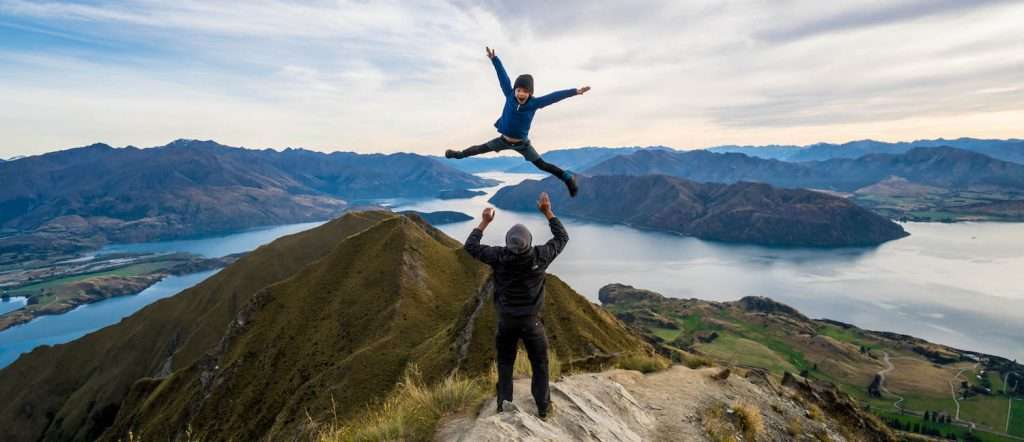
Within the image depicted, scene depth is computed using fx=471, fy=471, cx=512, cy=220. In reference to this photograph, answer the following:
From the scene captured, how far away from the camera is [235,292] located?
117438 mm

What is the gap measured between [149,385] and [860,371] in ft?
664

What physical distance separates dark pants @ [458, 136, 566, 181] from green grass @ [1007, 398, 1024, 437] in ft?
619

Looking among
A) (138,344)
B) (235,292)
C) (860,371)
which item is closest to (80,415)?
(138,344)

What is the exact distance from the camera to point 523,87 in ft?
36.7

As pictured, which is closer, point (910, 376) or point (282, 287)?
point (282, 287)

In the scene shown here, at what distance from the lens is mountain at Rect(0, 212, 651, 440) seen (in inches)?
2215

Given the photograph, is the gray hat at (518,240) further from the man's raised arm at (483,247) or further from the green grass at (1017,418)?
the green grass at (1017,418)

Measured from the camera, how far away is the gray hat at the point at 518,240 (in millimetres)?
9094

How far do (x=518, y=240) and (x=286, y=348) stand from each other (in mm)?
75078

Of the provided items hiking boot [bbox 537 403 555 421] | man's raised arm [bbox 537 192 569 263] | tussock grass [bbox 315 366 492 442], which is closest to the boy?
man's raised arm [bbox 537 192 569 263]

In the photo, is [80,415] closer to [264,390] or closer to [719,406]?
[264,390]

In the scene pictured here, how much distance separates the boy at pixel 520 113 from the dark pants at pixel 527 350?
400 cm

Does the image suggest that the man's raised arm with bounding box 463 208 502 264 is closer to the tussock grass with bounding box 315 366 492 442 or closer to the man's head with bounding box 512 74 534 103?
the man's head with bounding box 512 74 534 103

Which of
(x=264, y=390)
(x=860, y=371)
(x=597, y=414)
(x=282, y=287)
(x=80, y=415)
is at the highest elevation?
(x=597, y=414)
